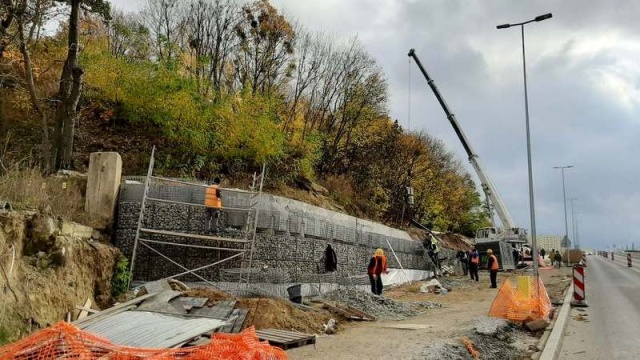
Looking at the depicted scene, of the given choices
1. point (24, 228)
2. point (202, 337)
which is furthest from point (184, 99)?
point (202, 337)

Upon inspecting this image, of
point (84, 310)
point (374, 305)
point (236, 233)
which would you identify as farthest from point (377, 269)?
point (84, 310)

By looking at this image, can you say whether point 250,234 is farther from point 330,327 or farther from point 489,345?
point 489,345

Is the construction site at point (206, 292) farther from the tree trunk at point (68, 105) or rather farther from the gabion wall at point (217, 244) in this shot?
the tree trunk at point (68, 105)

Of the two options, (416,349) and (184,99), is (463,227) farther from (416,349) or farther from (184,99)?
(416,349)

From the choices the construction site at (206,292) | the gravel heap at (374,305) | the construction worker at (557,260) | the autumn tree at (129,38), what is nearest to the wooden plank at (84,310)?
the construction site at (206,292)

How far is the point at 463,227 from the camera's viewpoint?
5800 cm

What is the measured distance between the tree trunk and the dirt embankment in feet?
15.9

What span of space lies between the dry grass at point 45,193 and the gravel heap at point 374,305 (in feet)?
22.0

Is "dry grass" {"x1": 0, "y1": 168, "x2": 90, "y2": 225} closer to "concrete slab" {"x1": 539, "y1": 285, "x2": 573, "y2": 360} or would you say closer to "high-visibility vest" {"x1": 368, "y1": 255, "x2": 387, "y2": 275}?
"high-visibility vest" {"x1": 368, "y1": 255, "x2": 387, "y2": 275}

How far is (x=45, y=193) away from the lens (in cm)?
998

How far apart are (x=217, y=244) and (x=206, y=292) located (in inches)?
101

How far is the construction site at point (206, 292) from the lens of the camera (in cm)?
721

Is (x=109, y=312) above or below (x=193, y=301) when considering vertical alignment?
below

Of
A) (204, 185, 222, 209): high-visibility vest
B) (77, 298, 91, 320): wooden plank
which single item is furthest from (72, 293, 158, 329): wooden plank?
(204, 185, 222, 209): high-visibility vest
